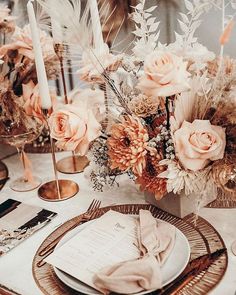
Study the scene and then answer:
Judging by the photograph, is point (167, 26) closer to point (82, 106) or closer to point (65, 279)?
point (82, 106)

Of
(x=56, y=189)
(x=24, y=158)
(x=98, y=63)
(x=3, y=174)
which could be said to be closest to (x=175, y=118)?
(x=98, y=63)

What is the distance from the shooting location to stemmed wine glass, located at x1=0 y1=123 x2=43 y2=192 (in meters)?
1.30

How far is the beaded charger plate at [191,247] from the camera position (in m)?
0.87

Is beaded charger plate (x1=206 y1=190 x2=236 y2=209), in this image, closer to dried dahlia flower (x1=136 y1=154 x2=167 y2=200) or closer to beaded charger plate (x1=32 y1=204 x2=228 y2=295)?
beaded charger plate (x1=32 y1=204 x2=228 y2=295)

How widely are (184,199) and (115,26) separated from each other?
0.75 meters

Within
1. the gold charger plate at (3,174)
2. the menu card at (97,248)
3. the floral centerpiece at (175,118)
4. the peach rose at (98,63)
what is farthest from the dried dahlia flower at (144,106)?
the gold charger plate at (3,174)

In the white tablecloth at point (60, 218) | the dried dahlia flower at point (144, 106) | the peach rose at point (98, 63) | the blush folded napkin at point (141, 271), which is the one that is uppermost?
the peach rose at point (98, 63)

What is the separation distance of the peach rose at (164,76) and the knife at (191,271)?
1.08 ft

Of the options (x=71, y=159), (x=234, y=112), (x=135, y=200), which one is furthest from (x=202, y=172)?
(x=71, y=159)

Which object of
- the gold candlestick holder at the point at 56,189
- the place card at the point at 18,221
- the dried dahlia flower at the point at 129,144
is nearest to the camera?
the dried dahlia flower at the point at 129,144

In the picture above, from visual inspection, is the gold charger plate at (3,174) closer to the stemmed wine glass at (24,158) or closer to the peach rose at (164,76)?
the stemmed wine glass at (24,158)

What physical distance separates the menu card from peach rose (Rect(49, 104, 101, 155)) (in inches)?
6.9

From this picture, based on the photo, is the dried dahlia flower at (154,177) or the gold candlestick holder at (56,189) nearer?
the dried dahlia flower at (154,177)

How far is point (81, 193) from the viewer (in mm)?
1263
